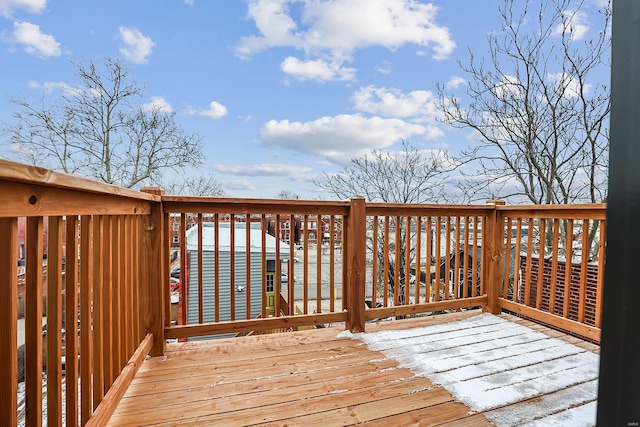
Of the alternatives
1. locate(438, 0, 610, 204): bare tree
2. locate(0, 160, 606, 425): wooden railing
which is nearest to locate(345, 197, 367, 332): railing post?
locate(0, 160, 606, 425): wooden railing

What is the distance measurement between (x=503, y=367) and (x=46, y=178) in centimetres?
240

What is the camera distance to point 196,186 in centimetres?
1033

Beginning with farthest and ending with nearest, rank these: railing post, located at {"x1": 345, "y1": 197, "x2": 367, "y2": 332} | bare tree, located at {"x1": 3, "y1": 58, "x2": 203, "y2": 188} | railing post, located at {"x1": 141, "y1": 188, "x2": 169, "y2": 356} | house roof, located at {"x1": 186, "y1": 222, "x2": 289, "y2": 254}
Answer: bare tree, located at {"x1": 3, "y1": 58, "x2": 203, "y2": 188} → house roof, located at {"x1": 186, "y1": 222, "x2": 289, "y2": 254} → railing post, located at {"x1": 345, "y1": 197, "x2": 367, "y2": 332} → railing post, located at {"x1": 141, "y1": 188, "x2": 169, "y2": 356}

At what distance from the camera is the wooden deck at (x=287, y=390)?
1541mm

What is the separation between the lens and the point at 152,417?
1536 millimetres

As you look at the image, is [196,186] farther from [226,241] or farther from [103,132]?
[226,241]

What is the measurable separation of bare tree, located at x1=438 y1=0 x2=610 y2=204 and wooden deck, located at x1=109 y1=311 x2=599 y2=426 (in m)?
4.65

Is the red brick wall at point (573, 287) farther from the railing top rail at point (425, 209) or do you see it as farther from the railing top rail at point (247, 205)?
the railing top rail at point (247, 205)

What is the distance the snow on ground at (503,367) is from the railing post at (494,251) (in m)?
0.30

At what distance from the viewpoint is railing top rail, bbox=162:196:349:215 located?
2.22 meters

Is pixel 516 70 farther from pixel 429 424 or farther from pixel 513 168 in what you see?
pixel 429 424

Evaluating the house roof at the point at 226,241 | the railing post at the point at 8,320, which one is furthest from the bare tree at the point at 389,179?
the railing post at the point at 8,320

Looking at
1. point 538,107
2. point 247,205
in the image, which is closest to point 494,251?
point 247,205

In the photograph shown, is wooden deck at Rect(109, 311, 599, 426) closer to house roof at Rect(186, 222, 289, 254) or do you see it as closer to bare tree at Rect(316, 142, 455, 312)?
house roof at Rect(186, 222, 289, 254)
